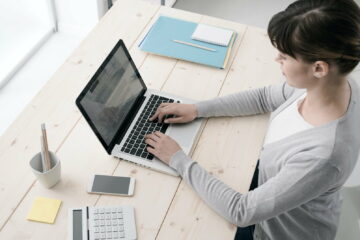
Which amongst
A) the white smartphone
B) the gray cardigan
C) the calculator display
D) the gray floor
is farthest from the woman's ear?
the gray floor

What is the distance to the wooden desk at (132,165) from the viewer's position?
1.11 metres

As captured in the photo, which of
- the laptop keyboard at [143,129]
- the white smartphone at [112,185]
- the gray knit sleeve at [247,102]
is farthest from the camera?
the gray knit sleeve at [247,102]

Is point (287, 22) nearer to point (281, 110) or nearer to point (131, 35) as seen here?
point (281, 110)

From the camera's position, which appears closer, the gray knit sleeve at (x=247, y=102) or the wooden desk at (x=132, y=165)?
the wooden desk at (x=132, y=165)

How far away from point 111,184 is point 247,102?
0.53 m

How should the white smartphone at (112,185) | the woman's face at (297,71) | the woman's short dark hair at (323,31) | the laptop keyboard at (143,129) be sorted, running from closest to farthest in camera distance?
the woman's short dark hair at (323,31), the woman's face at (297,71), the white smartphone at (112,185), the laptop keyboard at (143,129)

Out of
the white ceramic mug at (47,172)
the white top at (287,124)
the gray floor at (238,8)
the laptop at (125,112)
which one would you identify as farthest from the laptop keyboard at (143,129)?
the gray floor at (238,8)

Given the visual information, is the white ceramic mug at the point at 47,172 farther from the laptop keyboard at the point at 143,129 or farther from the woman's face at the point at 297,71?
the woman's face at the point at 297,71

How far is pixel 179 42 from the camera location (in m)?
1.65

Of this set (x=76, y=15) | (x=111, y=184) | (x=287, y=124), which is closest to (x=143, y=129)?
(x=111, y=184)

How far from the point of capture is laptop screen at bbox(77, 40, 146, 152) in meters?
1.18

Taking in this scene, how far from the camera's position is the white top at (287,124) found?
1193 millimetres

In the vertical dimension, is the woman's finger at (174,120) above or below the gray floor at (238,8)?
below

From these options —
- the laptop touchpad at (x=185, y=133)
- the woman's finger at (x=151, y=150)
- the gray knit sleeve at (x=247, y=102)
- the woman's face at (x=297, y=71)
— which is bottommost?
the woman's finger at (x=151, y=150)
